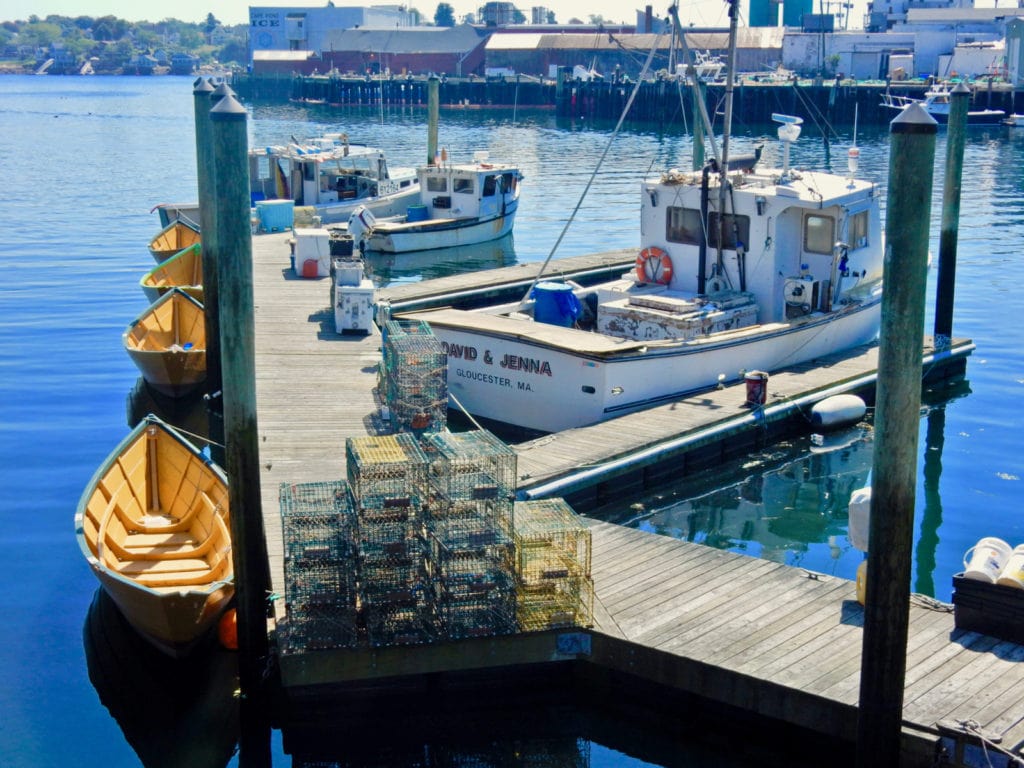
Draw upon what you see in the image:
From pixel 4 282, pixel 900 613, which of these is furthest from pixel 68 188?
pixel 900 613

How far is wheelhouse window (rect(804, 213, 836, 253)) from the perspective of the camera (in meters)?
18.0

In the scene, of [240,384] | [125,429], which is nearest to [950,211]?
[125,429]

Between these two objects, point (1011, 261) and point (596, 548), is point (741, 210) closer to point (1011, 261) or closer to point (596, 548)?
point (596, 548)

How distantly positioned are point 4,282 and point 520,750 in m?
22.8

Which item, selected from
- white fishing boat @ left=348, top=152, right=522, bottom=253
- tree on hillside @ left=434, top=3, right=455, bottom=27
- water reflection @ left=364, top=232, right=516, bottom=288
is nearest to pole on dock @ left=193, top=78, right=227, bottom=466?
water reflection @ left=364, top=232, right=516, bottom=288

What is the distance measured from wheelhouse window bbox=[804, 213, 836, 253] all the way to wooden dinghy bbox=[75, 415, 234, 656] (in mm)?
9639

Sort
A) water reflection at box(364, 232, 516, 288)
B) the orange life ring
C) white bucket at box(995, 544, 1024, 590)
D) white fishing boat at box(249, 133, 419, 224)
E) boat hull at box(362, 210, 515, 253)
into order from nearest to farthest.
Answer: white bucket at box(995, 544, 1024, 590), the orange life ring, water reflection at box(364, 232, 516, 288), boat hull at box(362, 210, 515, 253), white fishing boat at box(249, 133, 419, 224)

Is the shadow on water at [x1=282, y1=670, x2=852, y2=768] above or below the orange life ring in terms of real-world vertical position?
below

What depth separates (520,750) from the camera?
10047mm

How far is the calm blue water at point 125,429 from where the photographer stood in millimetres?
11445

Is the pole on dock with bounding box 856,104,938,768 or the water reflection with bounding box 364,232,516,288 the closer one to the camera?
the pole on dock with bounding box 856,104,938,768

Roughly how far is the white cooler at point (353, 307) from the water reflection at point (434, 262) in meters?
11.1

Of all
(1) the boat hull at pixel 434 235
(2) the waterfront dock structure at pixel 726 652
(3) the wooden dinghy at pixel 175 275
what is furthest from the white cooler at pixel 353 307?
(1) the boat hull at pixel 434 235

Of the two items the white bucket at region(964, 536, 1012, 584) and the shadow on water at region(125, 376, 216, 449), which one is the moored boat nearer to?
the shadow on water at region(125, 376, 216, 449)
